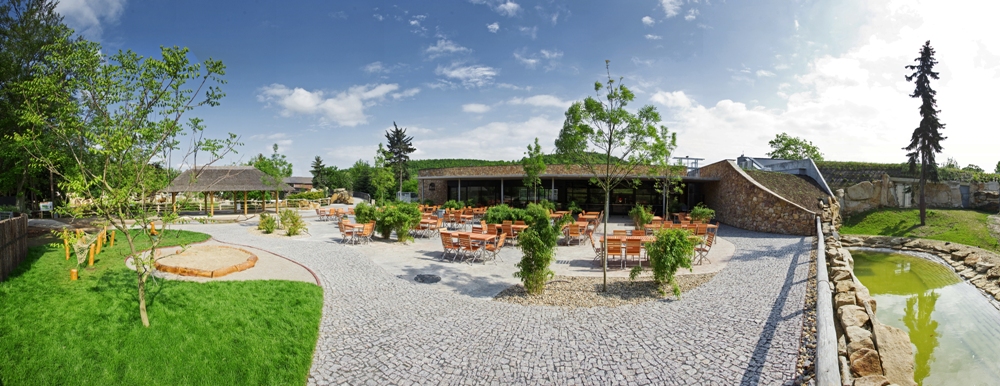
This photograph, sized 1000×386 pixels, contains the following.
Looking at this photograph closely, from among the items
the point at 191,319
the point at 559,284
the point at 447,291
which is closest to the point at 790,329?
the point at 559,284

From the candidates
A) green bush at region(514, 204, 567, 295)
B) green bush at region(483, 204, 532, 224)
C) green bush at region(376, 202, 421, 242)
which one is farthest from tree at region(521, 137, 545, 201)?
green bush at region(514, 204, 567, 295)

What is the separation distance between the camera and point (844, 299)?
21.1 feet

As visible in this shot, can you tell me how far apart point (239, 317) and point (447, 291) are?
3.16 meters

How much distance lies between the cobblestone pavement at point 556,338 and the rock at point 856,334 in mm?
526

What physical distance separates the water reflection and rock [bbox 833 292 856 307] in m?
1.07

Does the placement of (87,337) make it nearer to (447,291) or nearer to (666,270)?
(447,291)

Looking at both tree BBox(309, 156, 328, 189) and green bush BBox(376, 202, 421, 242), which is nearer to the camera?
green bush BBox(376, 202, 421, 242)

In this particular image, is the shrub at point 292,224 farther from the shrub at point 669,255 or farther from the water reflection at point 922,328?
the water reflection at point 922,328

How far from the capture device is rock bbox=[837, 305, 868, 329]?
554 cm

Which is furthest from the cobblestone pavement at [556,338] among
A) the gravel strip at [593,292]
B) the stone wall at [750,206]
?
the stone wall at [750,206]

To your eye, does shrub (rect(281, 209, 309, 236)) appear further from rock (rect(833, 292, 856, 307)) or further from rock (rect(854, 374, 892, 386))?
rock (rect(854, 374, 892, 386))

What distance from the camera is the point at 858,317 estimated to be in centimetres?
570

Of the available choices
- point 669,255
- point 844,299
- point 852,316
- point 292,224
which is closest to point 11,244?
point 292,224

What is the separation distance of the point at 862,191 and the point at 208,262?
96.4 feet
